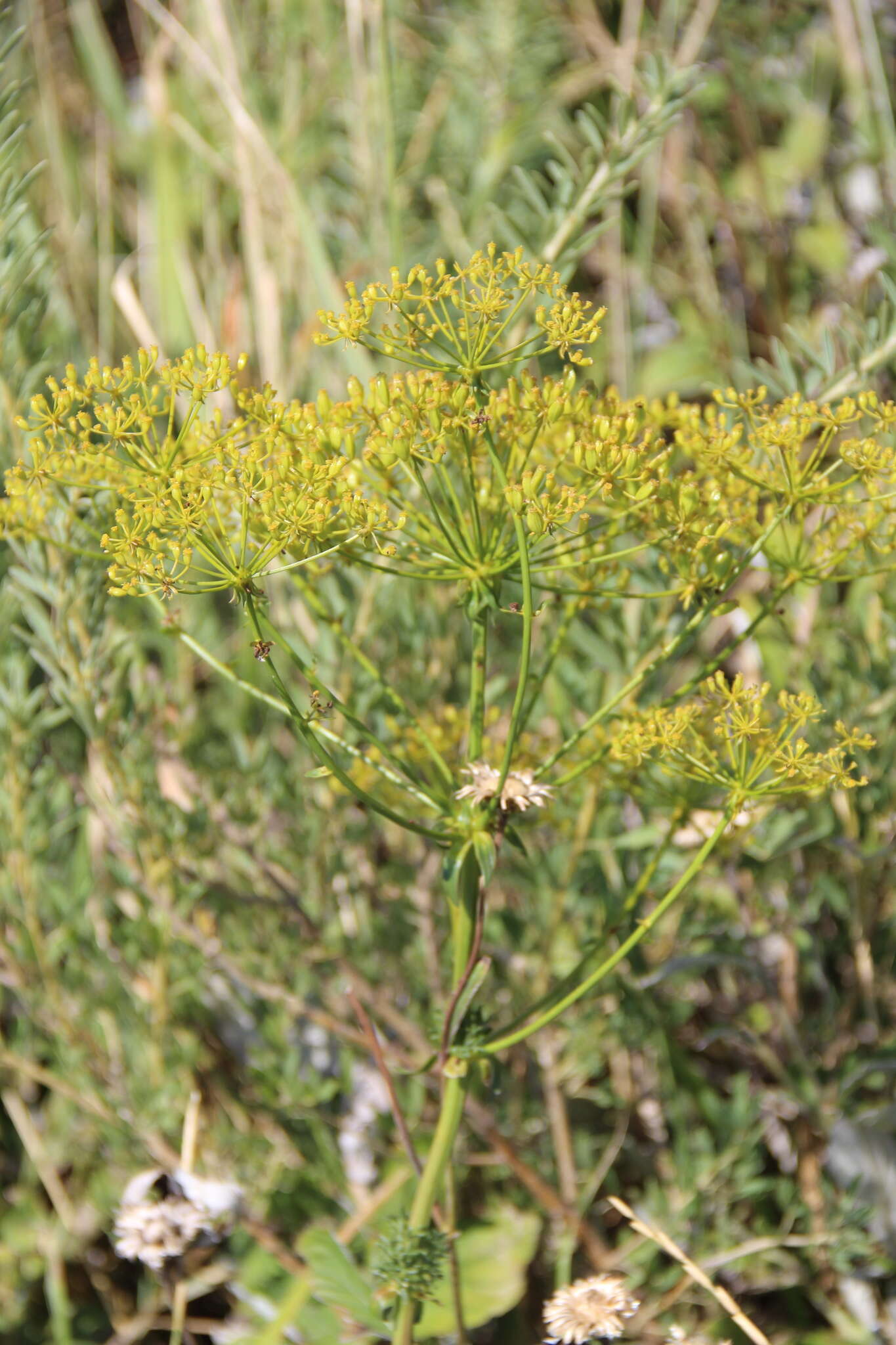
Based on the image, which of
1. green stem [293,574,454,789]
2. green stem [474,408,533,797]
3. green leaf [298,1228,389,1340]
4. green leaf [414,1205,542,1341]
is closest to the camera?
green stem [474,408,533,797]

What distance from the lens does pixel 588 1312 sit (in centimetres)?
79

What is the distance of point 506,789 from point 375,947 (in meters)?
0.60

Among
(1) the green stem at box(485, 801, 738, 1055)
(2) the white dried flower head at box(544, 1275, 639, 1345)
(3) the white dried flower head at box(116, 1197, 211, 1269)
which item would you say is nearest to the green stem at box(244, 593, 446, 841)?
(1) the green stem at box(485, 801, 738, 1055)

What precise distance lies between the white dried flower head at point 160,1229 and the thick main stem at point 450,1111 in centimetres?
23

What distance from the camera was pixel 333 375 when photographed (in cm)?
151

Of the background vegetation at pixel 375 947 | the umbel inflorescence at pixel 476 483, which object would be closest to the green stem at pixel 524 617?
→ the umbel inflorescence at pixel 476 483

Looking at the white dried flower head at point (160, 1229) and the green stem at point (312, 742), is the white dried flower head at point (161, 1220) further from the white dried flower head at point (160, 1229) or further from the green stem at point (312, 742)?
the green stem at point (312, 742)

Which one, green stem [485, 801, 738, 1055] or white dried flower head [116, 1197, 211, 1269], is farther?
white dried flower head [116, 1197, 211, 1269]

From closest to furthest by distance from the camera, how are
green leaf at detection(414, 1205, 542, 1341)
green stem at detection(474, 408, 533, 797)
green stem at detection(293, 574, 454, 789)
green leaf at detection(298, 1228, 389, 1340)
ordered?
green stem at detection(474, 408, 533, 797) < green stem at detection(293, 574, 454, 789) < green leaf at detection(298, 1228, 389, 1340) < green leaf at detection(414, 1205, 542, 1341)

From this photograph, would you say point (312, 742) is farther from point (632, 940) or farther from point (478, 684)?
point (632, 940)

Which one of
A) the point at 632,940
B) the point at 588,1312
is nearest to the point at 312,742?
the point at 632,940

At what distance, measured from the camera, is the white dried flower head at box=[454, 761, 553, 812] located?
0.68 meters

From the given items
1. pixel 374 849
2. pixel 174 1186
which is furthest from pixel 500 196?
pixel 174 1186

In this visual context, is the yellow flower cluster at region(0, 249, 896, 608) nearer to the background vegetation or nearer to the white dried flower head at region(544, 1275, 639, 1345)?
the background vegetation
